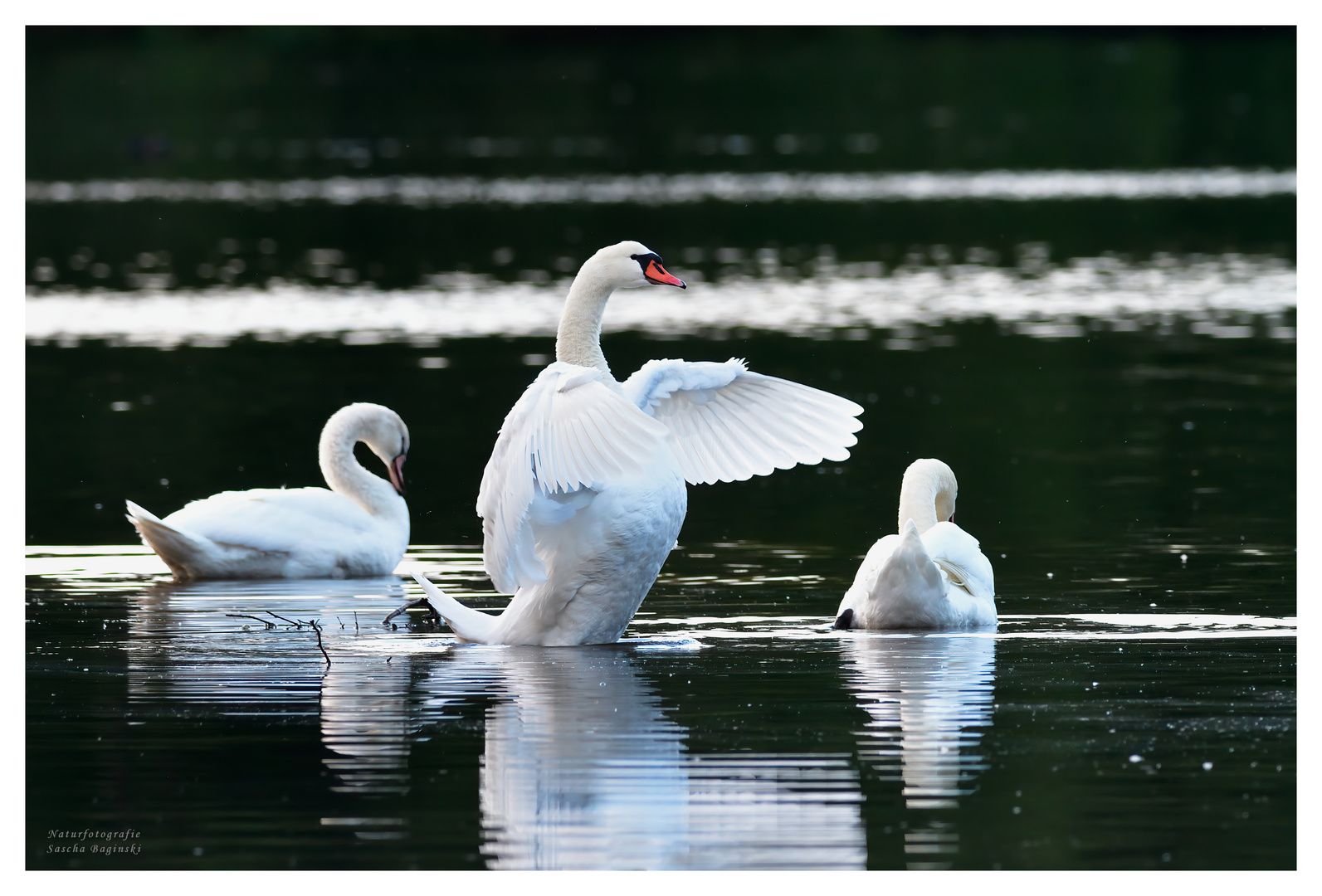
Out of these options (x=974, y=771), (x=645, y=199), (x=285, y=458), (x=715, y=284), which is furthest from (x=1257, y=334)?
(x=645, y=199)

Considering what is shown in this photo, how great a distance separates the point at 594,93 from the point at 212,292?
52.6 meters

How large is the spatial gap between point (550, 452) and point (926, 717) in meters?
2.18

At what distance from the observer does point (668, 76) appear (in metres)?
94.9

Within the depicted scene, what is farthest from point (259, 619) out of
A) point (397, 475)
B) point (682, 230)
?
point (682, 230)

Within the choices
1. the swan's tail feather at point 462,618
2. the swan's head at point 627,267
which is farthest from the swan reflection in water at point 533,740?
the swan's head at point 627,267

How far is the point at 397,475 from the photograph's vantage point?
48.2 feet

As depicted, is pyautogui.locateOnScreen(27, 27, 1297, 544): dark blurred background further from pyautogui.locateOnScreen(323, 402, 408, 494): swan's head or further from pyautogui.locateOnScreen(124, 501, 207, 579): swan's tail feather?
pyautogui.locateOnScreen(124, 501, 207, 579): swan's tail feather

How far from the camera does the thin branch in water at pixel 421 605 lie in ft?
38.1

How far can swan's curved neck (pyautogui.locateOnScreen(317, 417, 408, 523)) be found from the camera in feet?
46.3

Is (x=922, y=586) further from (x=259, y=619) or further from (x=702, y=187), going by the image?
(x=702, y=187)

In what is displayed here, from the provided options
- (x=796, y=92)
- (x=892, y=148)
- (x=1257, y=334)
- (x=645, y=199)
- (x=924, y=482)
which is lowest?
(x=924, y=482)

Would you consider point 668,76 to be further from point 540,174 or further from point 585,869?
point 585,869

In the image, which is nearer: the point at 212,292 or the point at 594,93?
the point at 212,292

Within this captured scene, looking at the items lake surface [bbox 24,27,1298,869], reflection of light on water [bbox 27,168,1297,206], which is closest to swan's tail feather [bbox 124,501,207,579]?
lake surface [bbox 24,27,1298,869]
